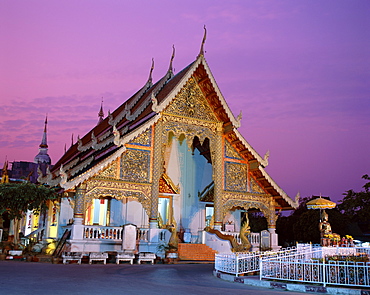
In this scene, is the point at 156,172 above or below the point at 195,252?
above

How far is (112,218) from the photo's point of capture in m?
19.2

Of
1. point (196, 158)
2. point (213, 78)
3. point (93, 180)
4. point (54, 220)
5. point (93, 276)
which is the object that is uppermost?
point (213, 78)

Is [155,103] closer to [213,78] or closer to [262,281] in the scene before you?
[213,78]

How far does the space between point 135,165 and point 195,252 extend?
165 inches

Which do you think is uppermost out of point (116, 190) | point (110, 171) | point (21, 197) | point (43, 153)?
point (43, 153)

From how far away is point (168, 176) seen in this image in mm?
21234

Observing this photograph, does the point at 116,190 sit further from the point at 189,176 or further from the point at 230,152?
the point at 189,176

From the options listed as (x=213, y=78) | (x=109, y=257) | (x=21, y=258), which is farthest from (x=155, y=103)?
(x=21, y=258)

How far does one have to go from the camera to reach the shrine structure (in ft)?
54.8

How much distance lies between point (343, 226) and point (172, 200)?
75.4 ft

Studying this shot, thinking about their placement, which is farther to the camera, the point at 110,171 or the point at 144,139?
the point at 144,139

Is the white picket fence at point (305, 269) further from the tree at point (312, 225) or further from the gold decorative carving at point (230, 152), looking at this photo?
the tree at point (312, 225)

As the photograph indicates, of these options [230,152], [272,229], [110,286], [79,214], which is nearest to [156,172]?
[79,214]

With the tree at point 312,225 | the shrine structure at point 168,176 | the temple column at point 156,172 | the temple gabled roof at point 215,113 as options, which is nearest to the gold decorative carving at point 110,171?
the shrine structure at point 168,176
